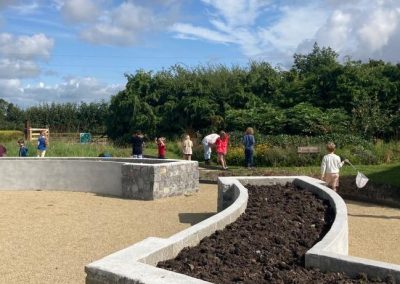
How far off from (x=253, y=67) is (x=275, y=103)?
16.1 ft

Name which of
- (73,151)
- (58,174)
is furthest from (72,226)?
(73,151)

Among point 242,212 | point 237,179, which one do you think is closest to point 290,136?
point 237,179

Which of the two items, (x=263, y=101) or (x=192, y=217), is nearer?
(x=192, y=217)

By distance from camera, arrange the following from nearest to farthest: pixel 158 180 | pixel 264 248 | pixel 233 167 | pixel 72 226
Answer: pixel 264 248 → pixel 72 226 → pixel 158 180 → pixel 233 167

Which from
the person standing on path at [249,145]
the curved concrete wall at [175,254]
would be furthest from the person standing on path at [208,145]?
the curved concrete wall at [175,254]

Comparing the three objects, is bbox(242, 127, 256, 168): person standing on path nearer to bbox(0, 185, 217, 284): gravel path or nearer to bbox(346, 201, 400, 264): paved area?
bbox(0, 185, 217, 284): gravel path

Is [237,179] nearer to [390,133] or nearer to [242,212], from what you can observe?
[242,212]

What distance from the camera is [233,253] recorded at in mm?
5102

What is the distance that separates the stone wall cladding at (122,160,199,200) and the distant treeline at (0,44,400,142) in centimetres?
1084

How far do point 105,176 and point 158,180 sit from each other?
82.4 inches

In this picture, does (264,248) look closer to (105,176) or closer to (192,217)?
(192,217)

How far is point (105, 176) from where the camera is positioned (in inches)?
543

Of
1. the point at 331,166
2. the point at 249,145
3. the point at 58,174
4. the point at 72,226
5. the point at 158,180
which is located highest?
the point at 249,145

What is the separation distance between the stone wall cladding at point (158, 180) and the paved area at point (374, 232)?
12.7ft
